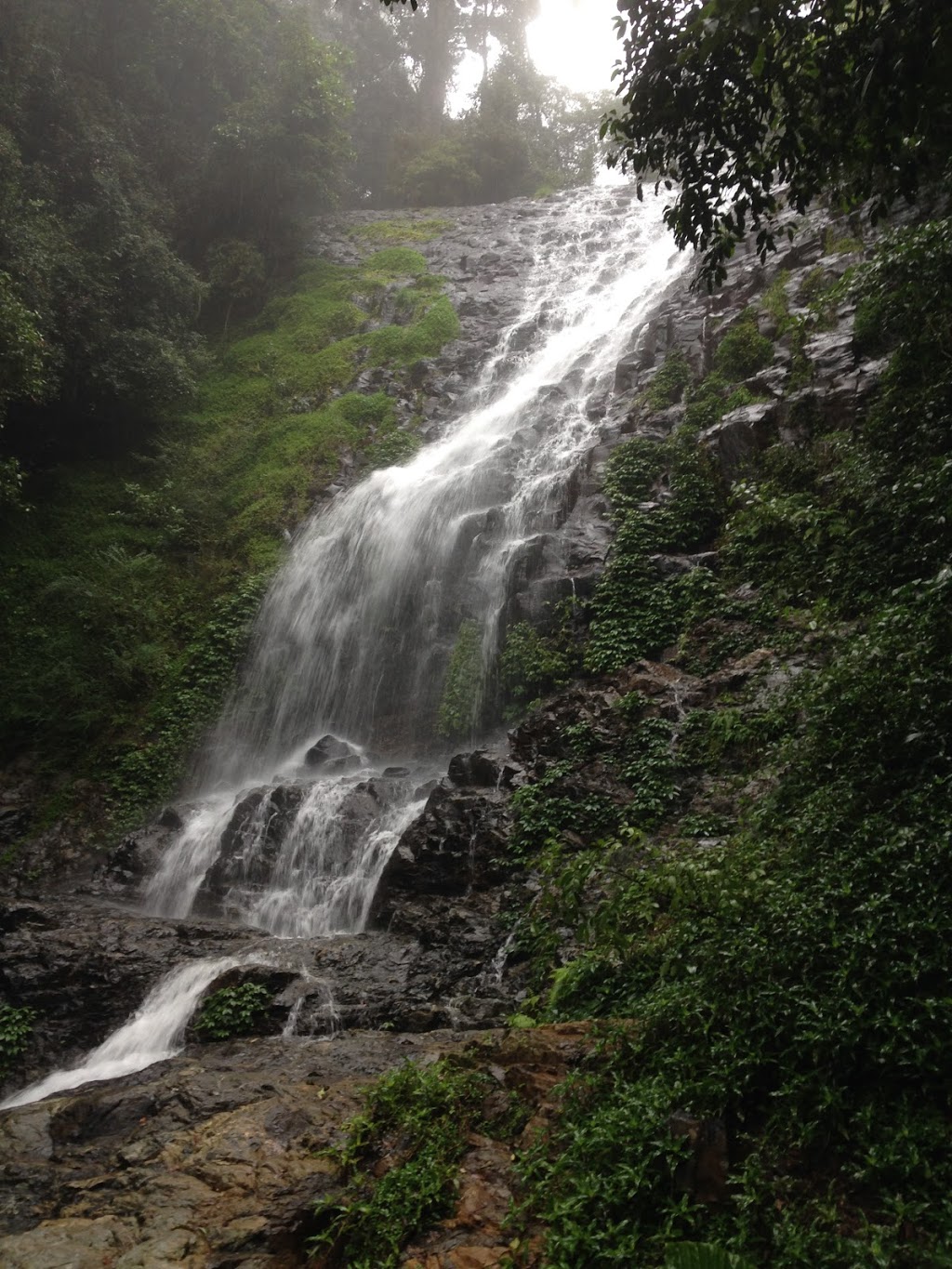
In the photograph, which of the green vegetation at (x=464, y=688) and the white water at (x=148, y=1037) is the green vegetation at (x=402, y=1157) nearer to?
the white water at (x=148, y=1037)

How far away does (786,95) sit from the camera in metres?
5.10

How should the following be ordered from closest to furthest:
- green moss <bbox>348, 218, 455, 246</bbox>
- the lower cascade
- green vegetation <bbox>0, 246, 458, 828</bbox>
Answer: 1. the lower cascade
2. green vegetation <bbox>0, 246, 458, 828</bbox>
3. green moss <bbox>348, 218, 455, 246</bbox>

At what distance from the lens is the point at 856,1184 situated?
2.98 m

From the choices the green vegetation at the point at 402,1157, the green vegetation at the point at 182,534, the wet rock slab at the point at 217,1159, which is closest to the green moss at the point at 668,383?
the green vegetation at the point at 182,534

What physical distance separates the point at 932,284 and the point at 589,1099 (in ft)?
20.1

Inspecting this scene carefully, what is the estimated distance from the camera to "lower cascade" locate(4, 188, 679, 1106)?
987 cm

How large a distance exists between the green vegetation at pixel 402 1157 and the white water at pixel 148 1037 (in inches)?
139

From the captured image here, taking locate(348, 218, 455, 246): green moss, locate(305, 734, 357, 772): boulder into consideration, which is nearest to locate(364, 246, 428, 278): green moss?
locate(348, 218, 455, 246): green moss

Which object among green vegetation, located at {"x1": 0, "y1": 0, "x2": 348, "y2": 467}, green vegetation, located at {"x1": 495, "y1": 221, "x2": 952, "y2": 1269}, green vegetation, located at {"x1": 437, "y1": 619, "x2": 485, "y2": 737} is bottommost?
green vegetation, located at {"x1": 495, "y1": 221, "x2": 952, "y2": 1269}

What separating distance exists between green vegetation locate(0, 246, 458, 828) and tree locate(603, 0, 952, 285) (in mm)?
12193

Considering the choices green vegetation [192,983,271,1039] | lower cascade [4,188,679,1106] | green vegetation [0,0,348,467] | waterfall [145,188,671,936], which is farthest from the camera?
green vegetation [0,0,348,467]

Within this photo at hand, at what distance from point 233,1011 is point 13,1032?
8.23ft

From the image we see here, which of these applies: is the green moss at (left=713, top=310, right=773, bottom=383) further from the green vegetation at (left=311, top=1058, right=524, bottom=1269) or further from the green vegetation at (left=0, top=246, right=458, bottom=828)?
the green vegetation at (left=311, top=1058, right=524, bottom=1269)

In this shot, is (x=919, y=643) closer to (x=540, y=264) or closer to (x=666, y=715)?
(x=666, y=715)
